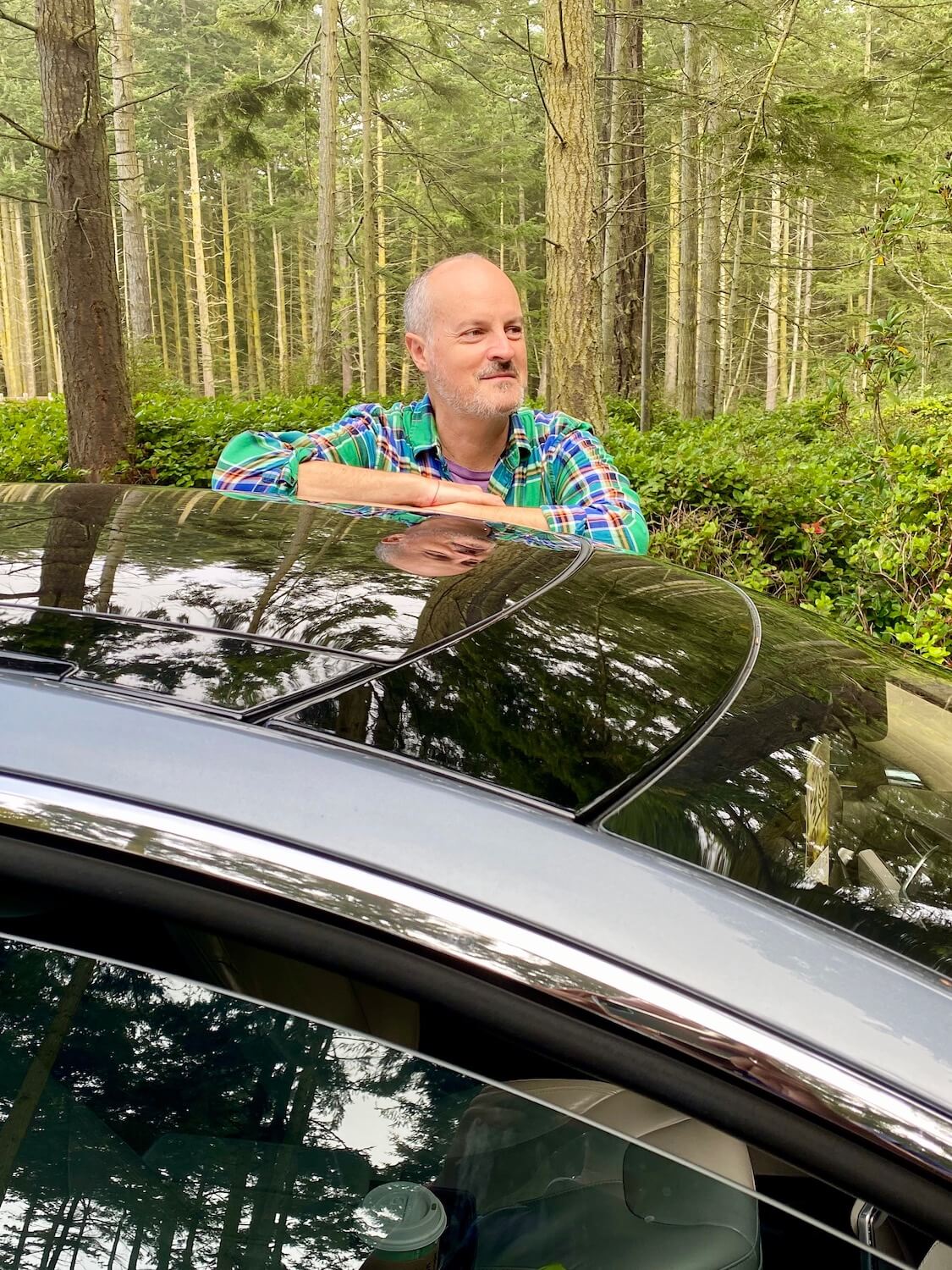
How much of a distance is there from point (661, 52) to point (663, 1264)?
1128 inches

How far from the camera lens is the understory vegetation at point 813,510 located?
4910 mm

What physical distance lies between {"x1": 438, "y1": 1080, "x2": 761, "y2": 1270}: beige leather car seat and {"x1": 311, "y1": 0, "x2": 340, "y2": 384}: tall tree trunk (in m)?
16.9

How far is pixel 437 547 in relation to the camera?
1659 millimetres

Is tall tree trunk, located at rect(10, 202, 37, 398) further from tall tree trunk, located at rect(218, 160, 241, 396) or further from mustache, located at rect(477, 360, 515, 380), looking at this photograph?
mustache, located at rect(477, 360, 515, 380)

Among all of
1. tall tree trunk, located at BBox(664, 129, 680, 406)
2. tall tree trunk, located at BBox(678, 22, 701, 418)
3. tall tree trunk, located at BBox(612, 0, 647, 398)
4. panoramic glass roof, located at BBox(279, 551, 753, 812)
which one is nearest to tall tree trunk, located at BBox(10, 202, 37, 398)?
tall tree trunk, located at BBox(664, 129, 680, 406)

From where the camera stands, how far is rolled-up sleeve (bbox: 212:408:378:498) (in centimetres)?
293

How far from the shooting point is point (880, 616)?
17.3 ft

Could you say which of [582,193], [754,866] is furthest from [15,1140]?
[582,193]

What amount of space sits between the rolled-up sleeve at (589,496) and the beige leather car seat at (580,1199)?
203 centimetres

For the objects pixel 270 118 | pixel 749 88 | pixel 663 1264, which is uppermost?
pixel 270 118

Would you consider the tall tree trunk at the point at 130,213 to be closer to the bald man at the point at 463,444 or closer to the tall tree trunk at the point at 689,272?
the tall tree trunk at the point at 689,272

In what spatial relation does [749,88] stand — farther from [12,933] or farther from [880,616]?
[12,933]

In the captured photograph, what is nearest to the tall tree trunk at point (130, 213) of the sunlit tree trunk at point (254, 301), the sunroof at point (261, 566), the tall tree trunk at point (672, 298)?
the tall tree trunk at point (672, 298)

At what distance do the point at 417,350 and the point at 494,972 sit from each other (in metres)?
2.55
